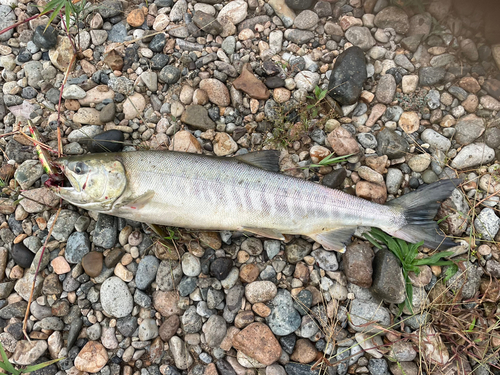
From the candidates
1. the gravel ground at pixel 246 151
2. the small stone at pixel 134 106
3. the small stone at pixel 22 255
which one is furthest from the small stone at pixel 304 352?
the small stone at pixel 134 106

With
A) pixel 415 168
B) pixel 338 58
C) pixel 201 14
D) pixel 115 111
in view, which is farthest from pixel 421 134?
pixel 115 111

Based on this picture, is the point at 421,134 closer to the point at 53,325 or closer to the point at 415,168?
the point at 415,168

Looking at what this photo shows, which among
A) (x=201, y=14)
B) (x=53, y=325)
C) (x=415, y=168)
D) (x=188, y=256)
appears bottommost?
(x=53, y=325)

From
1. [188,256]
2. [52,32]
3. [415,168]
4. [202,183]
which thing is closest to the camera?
[202,183]

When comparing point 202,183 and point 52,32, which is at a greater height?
point 52,32

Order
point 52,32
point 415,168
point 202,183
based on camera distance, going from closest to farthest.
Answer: point 202,183 < point 415,168 < point 52,32

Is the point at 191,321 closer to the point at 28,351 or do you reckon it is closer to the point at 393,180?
the point at 28,351

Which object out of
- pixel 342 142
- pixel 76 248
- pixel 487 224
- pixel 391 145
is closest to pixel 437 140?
pixel 391 145
